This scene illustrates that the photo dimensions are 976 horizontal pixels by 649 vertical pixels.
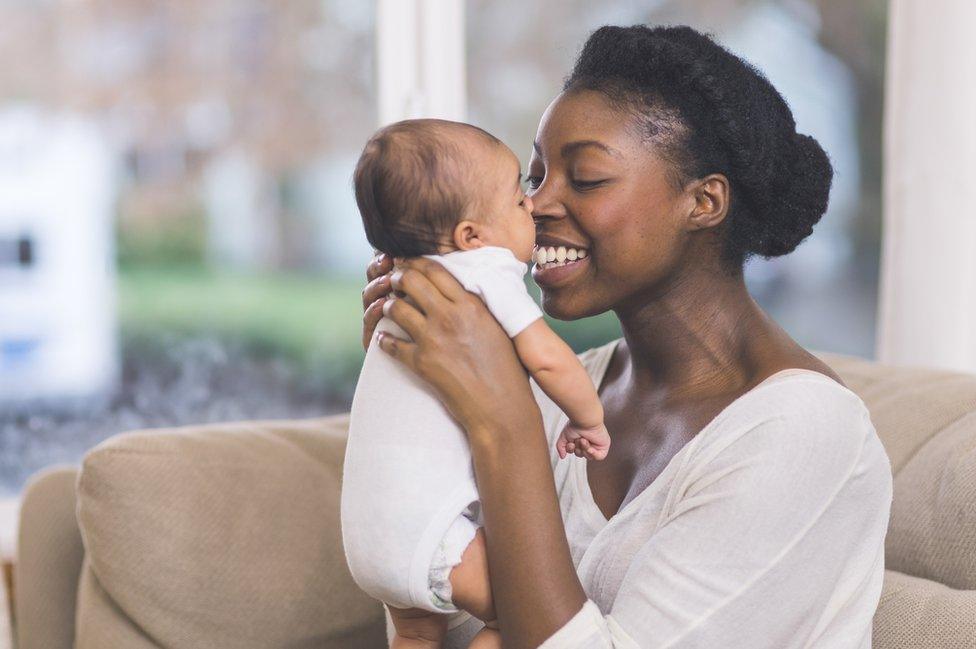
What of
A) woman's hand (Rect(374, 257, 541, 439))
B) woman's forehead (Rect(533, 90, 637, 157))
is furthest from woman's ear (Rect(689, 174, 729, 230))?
woman's hand (Rect(374, 257, 541, 439))

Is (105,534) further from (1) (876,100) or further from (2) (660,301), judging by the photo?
(1) (876,100)

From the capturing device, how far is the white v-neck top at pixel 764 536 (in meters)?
1.25

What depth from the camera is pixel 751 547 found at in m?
1.25

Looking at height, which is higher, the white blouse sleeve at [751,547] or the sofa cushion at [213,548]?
the white blouse sleeve at [751,547]

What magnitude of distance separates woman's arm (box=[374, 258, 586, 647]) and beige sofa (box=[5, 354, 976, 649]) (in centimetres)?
64

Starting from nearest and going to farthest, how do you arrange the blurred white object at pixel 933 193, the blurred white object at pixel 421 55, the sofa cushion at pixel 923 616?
the sofa cushion at pixel 923 616
the blurred white object at pixel 933 193
the blurred white object at pixel 421 55

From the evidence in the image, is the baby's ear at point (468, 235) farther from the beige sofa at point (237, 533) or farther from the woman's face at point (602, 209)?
the beige sofa at point (237, 533)

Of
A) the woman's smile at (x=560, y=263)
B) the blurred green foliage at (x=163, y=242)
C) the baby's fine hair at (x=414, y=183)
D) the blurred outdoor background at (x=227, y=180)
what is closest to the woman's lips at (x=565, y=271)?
the woman's smile at (x=560, y=263)

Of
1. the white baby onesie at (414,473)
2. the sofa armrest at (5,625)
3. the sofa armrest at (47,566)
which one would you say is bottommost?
the sofa armrest at (5,625)

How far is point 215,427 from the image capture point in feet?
6.96

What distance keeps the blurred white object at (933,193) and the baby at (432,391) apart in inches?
62.0

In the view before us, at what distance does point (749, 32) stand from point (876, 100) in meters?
0.44

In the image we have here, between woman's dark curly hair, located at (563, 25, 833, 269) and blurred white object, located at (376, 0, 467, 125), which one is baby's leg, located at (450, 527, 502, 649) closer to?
woman's dark curly hair, located at (563, 25, 833, 269)

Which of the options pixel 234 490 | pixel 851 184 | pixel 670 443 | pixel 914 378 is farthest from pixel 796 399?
pixel 851 184
